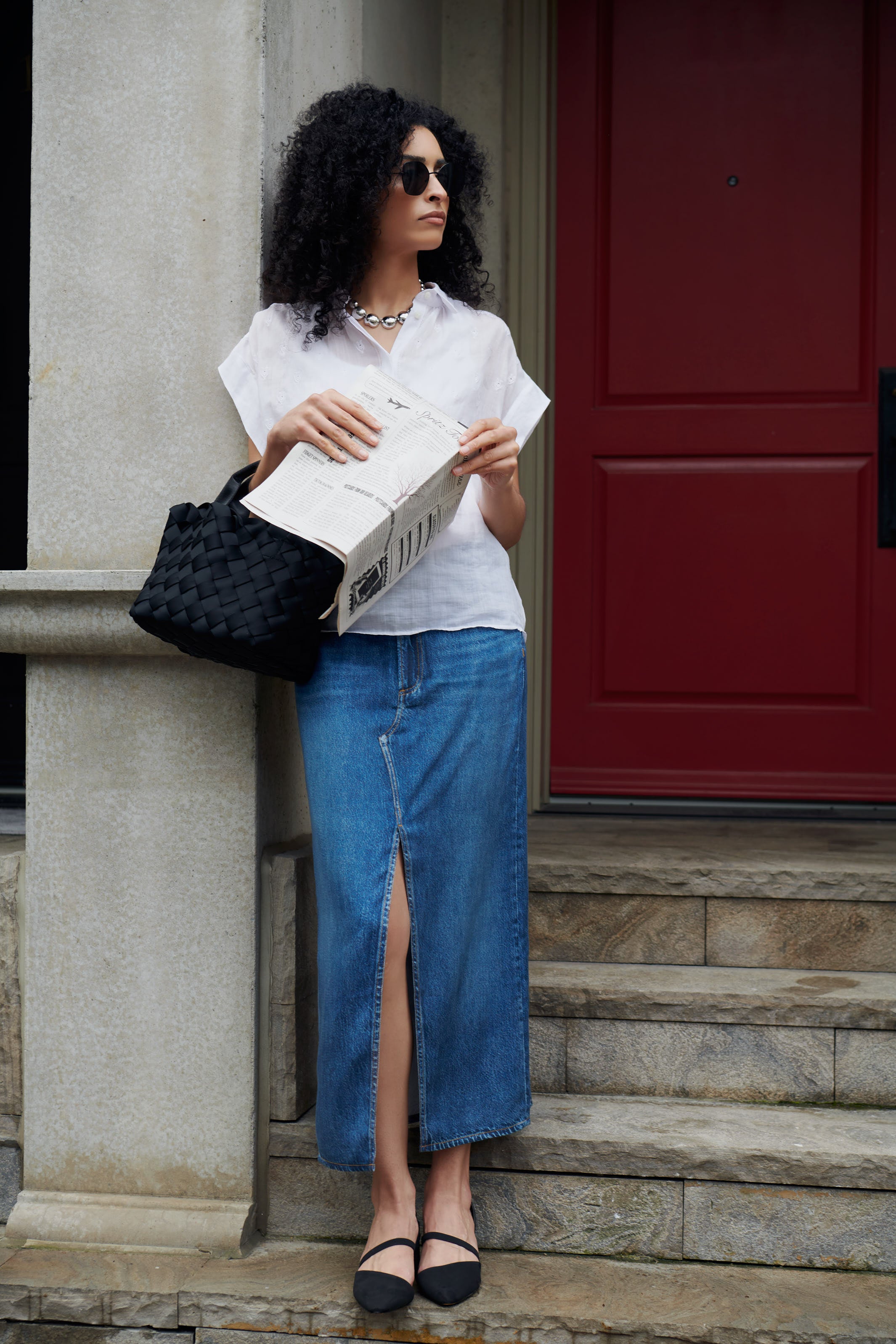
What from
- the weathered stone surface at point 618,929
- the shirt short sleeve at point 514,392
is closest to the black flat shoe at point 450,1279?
the weathered stone surface at point 618,929

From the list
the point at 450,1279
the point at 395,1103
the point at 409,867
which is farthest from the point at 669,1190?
the point at 409,867

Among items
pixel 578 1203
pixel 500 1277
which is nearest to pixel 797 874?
pixel 578 1203

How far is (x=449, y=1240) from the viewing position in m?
1.93

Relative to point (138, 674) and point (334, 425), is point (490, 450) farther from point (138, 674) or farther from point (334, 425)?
point (138, 674)

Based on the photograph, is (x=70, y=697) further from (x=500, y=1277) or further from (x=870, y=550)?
(x=870, y=550)

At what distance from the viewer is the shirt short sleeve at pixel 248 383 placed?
1.97 meters

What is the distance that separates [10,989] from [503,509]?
1.32 meters

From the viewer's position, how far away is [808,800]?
3320 millimetres

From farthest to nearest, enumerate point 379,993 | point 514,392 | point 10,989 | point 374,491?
point 10,989, point 514,392, point 379,993, point 374,491

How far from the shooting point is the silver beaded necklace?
1.96 metres

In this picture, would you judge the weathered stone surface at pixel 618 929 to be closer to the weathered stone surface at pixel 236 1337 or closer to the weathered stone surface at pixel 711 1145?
the weathered stone surface at pixel 711 1145

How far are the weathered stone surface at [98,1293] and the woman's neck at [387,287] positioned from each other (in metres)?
1.69

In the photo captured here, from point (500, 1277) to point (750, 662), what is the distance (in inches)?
73.9

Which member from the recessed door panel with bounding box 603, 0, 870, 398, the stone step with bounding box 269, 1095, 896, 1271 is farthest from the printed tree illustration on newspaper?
the recessed door panel with bounding box 603, 0, 870, 398
